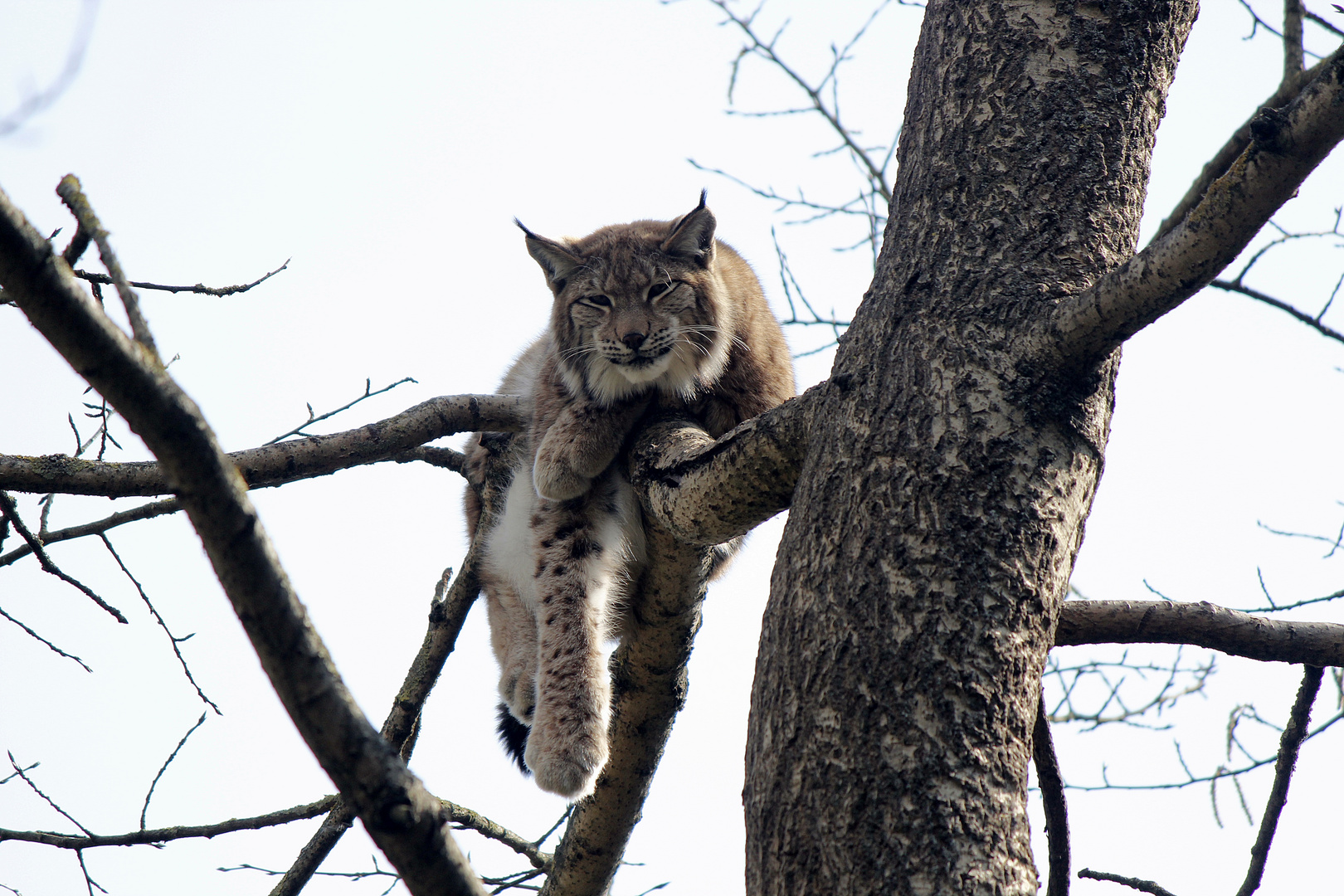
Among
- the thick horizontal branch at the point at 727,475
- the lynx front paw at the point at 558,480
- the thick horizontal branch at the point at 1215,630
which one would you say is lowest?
the thick horizontal branch at the point at 1215,630

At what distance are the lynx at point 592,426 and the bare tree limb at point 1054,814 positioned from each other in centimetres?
137

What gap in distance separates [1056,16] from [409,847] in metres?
1.98

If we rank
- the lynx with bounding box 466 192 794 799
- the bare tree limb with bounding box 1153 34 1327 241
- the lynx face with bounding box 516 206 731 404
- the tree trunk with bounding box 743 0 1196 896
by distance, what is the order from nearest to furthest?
the tree trunk with bounding box 743 0 1196 896 → the bare tree limb with bounding box 1153 34 1327 241 → the lynx with bounding box 466 192 794 799 → the lynx face with bounding box 516 206 731 404

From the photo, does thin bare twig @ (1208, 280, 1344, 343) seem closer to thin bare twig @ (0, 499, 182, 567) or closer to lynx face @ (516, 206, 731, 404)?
lynx face @ (516, 206, 731, 404)

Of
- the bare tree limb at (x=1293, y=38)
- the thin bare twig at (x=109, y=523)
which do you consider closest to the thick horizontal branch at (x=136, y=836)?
the thin bare twig at (x=109, y=523)

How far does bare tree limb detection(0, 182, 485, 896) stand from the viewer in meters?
0.92

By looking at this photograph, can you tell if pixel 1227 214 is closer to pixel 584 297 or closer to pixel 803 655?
pixel 803 655

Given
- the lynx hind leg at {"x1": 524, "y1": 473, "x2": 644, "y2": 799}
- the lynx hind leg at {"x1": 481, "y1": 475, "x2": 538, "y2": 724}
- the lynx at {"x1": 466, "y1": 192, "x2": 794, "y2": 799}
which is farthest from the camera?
the lynx hind leg at {"x1": 481, "y1": 475, "x2": 538, "y2": 724}

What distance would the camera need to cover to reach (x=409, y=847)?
1007 mm

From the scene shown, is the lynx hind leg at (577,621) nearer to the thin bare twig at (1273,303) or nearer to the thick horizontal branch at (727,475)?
the thick horizontal branch at (727,475)

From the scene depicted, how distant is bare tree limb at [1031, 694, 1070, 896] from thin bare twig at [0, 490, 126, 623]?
93.7 inches

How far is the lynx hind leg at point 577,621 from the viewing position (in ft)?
10.1

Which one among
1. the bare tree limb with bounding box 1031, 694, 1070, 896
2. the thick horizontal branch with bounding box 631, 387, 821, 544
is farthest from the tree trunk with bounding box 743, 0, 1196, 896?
the bare tree limb with bounding box 1031, 694, 1070, 896

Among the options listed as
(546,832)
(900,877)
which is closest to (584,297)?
(546,832)
